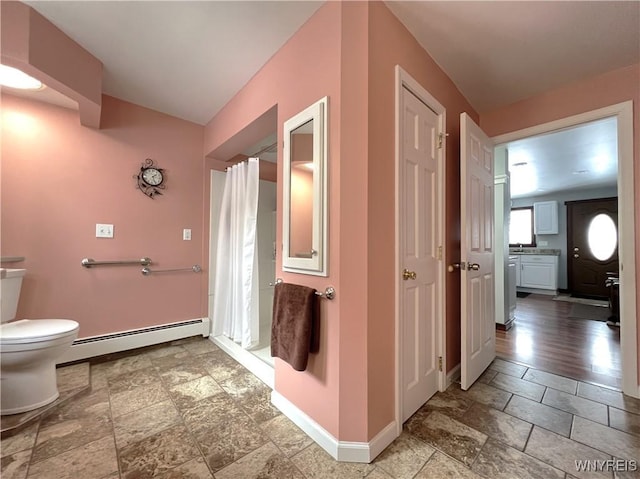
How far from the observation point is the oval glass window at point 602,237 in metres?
5.26

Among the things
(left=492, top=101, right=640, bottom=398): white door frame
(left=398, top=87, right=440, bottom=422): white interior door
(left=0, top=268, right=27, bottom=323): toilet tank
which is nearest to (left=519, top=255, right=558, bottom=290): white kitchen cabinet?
(left=492, top=101, right=640, bottom=398): white door frame

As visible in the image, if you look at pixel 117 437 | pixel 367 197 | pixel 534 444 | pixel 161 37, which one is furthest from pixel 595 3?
pixel 117 437

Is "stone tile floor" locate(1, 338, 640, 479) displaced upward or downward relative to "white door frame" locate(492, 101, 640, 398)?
downward

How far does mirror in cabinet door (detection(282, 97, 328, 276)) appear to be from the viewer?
1.35 meters

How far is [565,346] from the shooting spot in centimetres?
266

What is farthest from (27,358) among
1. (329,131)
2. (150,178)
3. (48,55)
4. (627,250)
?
(627,250)

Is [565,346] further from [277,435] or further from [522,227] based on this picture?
[522,227]

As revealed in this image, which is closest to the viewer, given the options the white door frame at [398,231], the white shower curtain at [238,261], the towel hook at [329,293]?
the towel hook at [329,293]

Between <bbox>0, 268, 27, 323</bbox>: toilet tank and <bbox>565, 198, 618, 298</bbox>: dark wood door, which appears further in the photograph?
<bbox>565, 198, 618, 298</bbox>: dark wood door

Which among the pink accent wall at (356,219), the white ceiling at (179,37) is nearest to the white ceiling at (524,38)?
the pink accent wall at (356,219)

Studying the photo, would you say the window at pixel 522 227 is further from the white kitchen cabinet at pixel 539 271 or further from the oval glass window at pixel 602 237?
the oval glass window at pixel 602 237

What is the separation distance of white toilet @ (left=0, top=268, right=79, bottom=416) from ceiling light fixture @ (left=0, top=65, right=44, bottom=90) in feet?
4.49

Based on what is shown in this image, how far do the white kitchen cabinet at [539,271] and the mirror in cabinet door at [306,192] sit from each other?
6754 millimetres

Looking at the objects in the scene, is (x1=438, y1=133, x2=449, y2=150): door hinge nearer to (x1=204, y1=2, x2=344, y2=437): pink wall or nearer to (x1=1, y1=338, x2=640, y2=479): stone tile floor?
(x1=204, y1=2, x2=344, y2=437): pink wall
